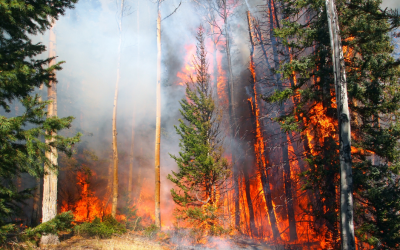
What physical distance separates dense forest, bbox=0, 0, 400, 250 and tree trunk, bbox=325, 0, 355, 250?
0.03 m

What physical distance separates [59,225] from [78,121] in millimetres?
24695

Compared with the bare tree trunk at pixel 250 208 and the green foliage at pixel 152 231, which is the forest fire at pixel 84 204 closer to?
the green foliage at pixel 152 231

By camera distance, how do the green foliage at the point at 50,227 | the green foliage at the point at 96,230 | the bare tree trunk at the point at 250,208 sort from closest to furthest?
the green foliage at the point at 50,227 < the green foliage at the point at 96,230 < the bare tree trunk at the point at 250,208

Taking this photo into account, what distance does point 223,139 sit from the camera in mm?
11367

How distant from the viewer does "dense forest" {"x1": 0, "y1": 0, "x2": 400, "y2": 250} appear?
550 centimetres

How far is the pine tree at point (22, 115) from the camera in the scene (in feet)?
15.1

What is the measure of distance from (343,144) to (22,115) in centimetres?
768

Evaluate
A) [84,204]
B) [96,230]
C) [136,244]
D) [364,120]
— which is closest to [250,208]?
[136,244]

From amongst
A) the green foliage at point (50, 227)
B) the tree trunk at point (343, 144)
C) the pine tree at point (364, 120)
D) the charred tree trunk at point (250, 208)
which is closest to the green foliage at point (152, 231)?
the green foliage at point (50, 227)

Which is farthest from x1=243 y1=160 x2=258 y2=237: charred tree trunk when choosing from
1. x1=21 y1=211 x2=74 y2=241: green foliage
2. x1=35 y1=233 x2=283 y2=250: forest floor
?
x1=21 y1=211 x2=74 y2=241: green foliage

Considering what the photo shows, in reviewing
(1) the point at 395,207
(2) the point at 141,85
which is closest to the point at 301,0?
(1) the point at 395,207

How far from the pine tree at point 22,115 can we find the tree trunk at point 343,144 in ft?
21.8

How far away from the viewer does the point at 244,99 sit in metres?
20.1

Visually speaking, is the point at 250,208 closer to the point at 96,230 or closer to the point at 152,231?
the point at 152,231
